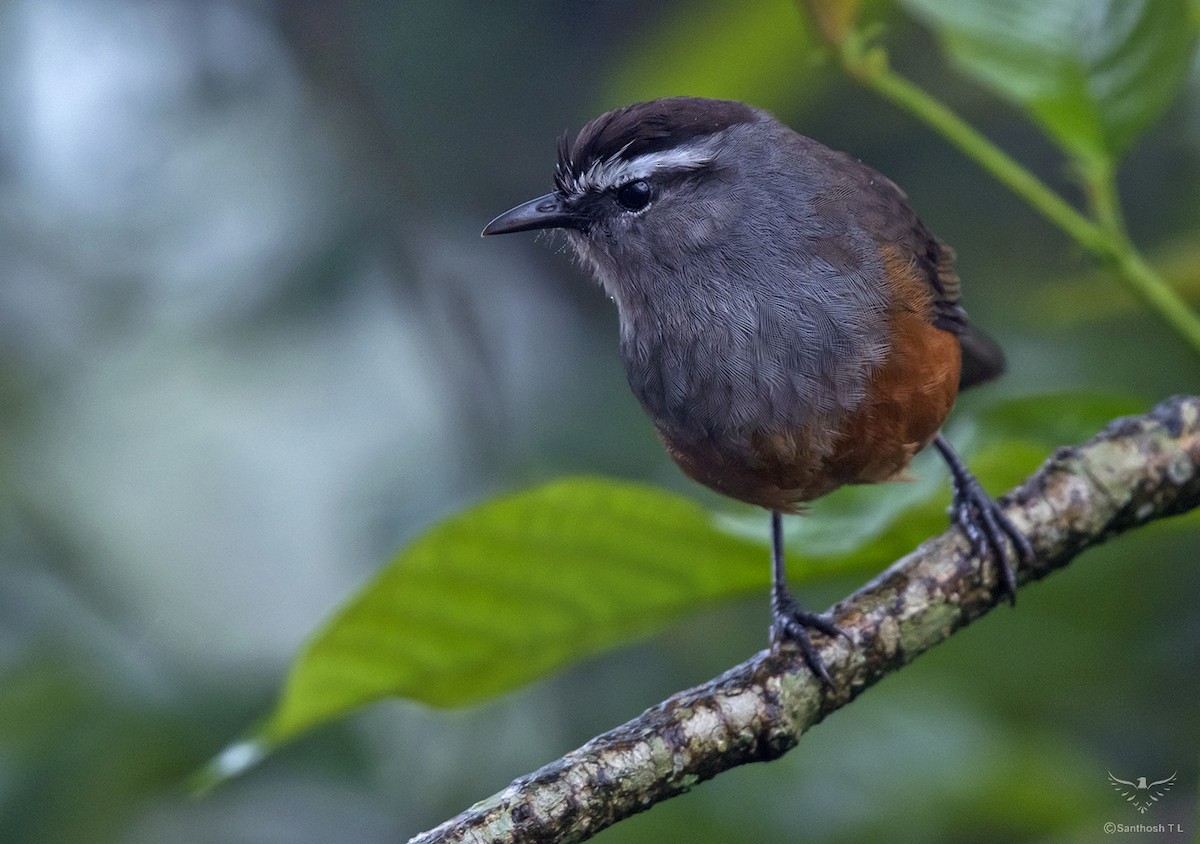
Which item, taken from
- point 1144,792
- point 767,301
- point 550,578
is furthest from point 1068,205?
point 1144,792

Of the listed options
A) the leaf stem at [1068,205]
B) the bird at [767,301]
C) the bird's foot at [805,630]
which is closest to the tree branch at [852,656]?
the bird's foot at [805,630]

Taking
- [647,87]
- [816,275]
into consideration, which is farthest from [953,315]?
[647,87]

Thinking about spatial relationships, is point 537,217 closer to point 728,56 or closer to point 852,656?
point 728,56

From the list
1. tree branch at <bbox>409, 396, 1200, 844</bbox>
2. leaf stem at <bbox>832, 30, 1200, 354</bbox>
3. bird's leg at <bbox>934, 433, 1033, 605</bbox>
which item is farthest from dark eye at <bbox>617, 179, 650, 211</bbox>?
tree branch at <bbox>409, 396, 1200, 844</bbox>

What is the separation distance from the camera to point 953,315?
4.00 meters

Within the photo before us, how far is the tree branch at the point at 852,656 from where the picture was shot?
2.42 metres

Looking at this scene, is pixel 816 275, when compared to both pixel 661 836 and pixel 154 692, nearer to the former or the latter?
pixel 661 836

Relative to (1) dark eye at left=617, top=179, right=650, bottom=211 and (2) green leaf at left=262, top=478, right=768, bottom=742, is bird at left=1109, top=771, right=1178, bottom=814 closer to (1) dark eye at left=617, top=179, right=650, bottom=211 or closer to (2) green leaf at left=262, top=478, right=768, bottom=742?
(2) green leaf at left=262, top=478, right=768, bottom=742

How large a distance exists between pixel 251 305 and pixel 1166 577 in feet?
11.7

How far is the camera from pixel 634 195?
3.87m

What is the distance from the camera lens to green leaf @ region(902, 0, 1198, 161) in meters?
3.17

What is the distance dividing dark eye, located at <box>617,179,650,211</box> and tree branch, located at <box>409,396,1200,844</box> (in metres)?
1.32

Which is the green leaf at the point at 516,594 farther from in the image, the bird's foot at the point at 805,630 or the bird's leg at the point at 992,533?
the bird's leg at the point at 992,533

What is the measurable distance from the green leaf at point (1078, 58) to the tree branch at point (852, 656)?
0.71m
